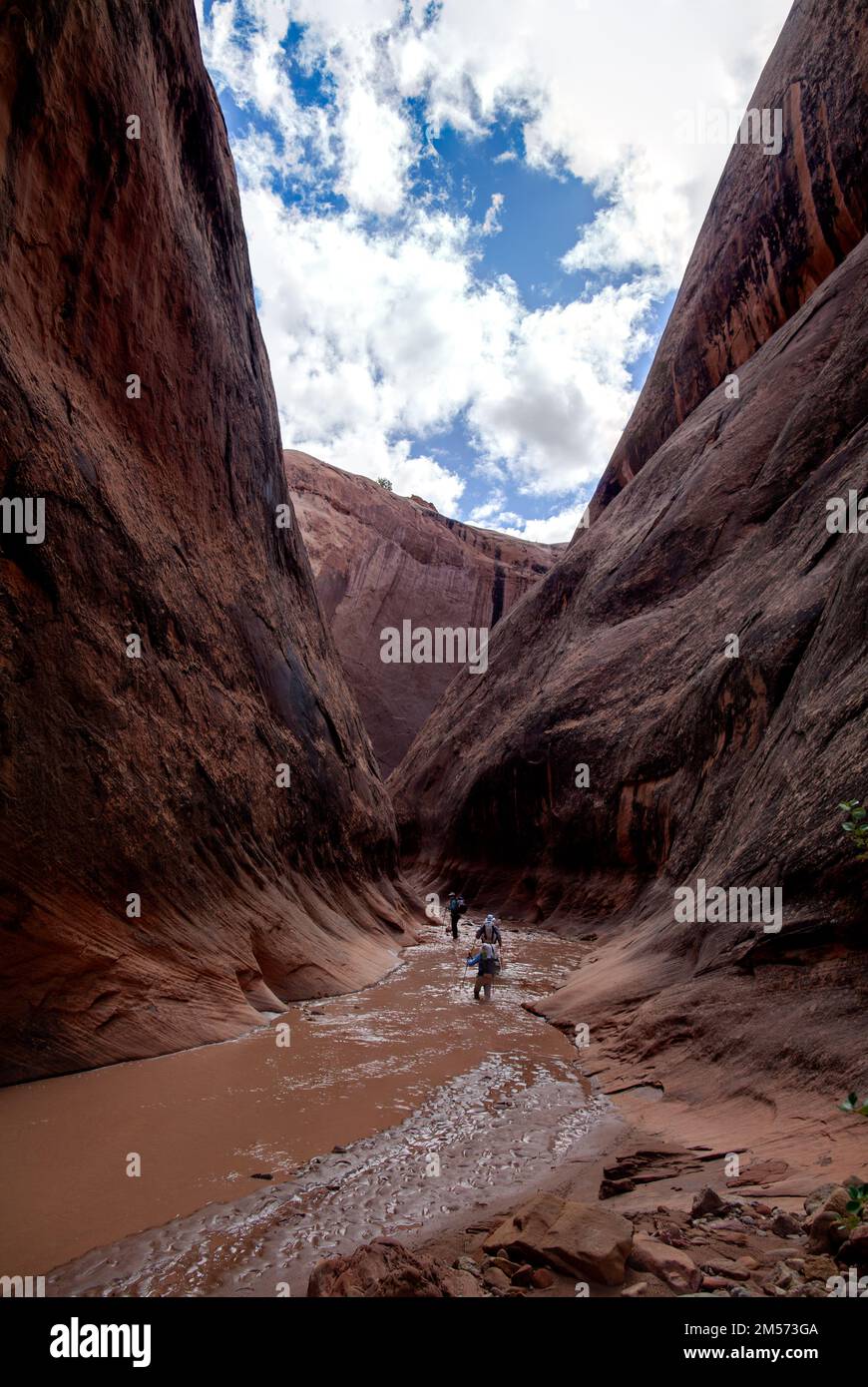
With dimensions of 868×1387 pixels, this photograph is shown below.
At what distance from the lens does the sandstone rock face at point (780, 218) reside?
20562mm

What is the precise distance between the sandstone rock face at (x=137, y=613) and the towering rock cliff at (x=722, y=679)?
4.82 meters

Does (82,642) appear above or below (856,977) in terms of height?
above

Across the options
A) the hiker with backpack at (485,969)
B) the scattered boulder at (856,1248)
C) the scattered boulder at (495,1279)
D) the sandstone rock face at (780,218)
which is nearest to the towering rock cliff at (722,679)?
the sandstone rock face at (780,218)

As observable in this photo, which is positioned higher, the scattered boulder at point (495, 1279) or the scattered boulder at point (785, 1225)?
the scattered boulder at point (785, 1225)

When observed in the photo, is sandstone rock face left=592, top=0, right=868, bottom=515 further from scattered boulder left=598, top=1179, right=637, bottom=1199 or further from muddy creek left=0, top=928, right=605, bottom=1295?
scattered boulder left=598, top=1179, right=637, bottom=1199

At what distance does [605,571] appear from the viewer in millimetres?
25047

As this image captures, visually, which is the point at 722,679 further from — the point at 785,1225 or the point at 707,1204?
the point at 785,1225

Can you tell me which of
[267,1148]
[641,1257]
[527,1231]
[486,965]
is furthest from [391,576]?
[641,1257]

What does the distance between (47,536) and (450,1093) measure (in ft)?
21.0

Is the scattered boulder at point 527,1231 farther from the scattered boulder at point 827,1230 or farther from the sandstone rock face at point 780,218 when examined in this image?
the sandstone rock face at point 780,218

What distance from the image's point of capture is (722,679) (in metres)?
13.2

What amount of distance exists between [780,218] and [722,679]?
18025mm
